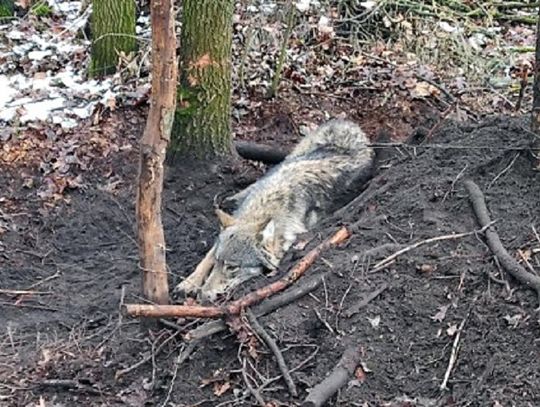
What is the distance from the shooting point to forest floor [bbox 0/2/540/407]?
5.44 metres

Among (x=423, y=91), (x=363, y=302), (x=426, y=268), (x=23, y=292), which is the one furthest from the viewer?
(x=423, y=91)

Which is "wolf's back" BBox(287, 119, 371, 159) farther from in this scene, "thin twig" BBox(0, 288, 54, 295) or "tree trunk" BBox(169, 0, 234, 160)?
"thin twig" BBox(0, 288, 54, 295)

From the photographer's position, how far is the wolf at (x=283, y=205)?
23.9 feet

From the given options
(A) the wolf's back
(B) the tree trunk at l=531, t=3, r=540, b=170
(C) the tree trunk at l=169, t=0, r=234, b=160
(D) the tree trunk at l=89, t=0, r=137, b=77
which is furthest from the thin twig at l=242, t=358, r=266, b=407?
(D) the tree trunk at l=89, t=0, r=137, b=77

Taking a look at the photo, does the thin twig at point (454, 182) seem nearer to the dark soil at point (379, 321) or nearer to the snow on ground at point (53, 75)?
the dark soil at point (379, 321)

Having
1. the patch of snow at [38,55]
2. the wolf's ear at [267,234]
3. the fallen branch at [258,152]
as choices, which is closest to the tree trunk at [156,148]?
the wolf's ear at [267,234]

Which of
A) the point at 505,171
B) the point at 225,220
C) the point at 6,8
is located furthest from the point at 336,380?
the point at 6,8

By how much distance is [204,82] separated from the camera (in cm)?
960

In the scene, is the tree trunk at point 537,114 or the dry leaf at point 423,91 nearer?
the tree trunk at point 537,114

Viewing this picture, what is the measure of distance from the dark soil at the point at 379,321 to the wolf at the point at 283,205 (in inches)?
16.7

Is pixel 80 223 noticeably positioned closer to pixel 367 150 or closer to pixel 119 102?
pixel 119 102

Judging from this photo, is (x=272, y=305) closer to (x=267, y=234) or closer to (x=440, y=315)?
(x=440, y=315)

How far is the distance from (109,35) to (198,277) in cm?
532

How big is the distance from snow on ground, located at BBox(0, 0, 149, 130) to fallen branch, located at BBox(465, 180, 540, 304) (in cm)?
532
